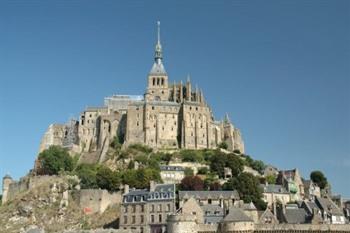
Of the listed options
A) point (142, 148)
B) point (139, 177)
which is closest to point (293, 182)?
point (139, 177)

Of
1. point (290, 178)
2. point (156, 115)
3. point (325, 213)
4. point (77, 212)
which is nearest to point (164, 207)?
point (77, 212)

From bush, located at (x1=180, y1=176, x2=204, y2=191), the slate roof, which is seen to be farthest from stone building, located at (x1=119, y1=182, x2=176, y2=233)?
bush, located at (x1=180, y1=176, x2=204, y2=191)

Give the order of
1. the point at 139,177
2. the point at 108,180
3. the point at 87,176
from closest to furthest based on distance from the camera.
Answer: the point at 139,177 < the point at 108,180 < the point at 87,176

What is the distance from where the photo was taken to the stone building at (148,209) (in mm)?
57750

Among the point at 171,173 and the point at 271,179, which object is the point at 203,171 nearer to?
the point at 171,173

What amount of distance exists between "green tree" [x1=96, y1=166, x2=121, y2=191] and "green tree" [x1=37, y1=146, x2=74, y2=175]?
37.3ft

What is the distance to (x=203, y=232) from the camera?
173 feet

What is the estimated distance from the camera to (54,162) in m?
81.5

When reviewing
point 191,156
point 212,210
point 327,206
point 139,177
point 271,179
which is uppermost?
point 191,156

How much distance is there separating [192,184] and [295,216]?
14140mm

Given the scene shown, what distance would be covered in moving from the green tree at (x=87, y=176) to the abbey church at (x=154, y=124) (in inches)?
260

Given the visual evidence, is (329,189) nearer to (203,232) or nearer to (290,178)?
(290,178)

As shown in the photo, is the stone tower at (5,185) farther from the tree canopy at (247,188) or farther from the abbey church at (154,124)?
the tree canopy at (247,188)

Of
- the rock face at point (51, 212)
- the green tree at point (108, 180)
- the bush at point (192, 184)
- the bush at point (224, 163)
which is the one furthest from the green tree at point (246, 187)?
the rock face at point (51, 212)
